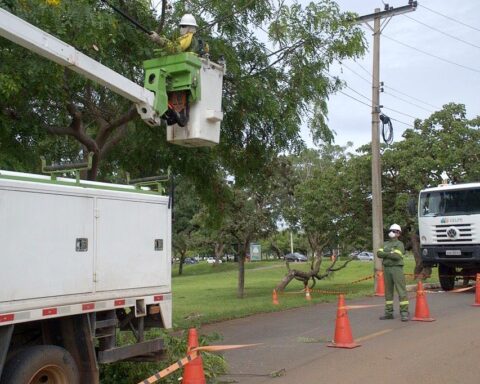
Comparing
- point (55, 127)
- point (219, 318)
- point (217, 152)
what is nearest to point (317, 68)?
point (217, 152)

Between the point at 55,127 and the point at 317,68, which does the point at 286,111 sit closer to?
the point at 317,68

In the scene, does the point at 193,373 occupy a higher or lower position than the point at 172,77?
lower

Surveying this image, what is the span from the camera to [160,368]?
7195 millimetres

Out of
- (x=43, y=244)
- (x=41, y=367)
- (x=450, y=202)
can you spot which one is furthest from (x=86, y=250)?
(x=450, y=202)

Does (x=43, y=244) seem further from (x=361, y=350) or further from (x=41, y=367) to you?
(x=361, y=350)

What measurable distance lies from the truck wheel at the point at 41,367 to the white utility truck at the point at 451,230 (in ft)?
50.1

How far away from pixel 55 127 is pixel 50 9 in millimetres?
3085

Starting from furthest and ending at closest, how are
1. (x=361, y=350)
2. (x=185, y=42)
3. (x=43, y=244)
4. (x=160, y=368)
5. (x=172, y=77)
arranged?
1. (x=361, y=350)
2. (x=160, y=368)
3. (x=185, y=42)
4. (x=172, y=77)
5. (x=43, y=244)

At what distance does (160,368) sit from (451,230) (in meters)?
13.9

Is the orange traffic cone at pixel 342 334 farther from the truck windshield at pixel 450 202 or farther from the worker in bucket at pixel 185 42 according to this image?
the truck windshield at pixel 450 202

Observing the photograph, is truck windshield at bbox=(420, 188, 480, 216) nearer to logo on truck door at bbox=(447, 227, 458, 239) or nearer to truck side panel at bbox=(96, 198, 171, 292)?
logo on truck door at bbox=(447, 227, 458, 239)

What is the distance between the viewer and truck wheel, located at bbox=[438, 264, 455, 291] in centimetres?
1958

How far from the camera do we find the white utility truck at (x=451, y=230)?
18.4m

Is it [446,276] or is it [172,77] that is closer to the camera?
[172,77]
